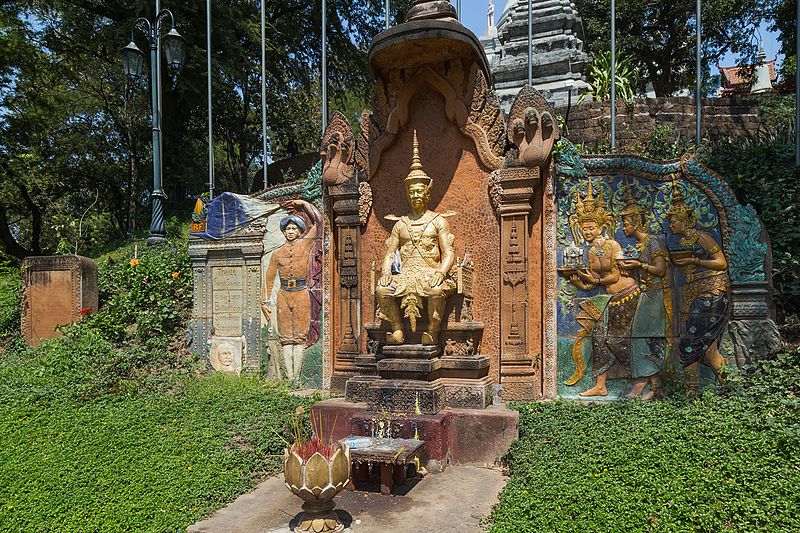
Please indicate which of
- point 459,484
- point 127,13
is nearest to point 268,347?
point 459,484

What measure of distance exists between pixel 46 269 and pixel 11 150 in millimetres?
10040

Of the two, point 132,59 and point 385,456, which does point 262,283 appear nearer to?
point 385,456

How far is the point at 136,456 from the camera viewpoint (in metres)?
6.50

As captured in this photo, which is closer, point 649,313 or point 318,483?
point 318,483

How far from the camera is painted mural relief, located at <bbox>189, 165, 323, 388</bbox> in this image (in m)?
9.01

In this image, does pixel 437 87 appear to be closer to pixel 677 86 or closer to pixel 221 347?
pixel 221 347

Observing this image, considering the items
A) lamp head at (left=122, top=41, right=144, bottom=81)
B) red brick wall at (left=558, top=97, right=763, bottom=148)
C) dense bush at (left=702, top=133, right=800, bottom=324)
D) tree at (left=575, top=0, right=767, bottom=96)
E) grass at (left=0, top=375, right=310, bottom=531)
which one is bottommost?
grass at (left=0, top=375, right=310, bottom=531)

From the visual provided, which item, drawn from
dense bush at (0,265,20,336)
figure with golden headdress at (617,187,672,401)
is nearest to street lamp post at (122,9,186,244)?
dense bush at (0,265,20,336)

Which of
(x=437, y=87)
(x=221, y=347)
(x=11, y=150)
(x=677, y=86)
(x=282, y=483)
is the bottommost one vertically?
(x=282, y=483)

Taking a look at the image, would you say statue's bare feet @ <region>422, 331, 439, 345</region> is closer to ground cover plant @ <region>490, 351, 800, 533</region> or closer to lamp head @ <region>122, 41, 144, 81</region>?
ground cover plant @ <region>490, 351, 800, 533</region>

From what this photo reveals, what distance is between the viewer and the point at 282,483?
6441 mm

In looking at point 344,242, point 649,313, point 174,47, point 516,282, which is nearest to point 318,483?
point 516,282

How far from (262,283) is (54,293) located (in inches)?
177

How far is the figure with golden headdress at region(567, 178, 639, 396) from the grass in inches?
153
